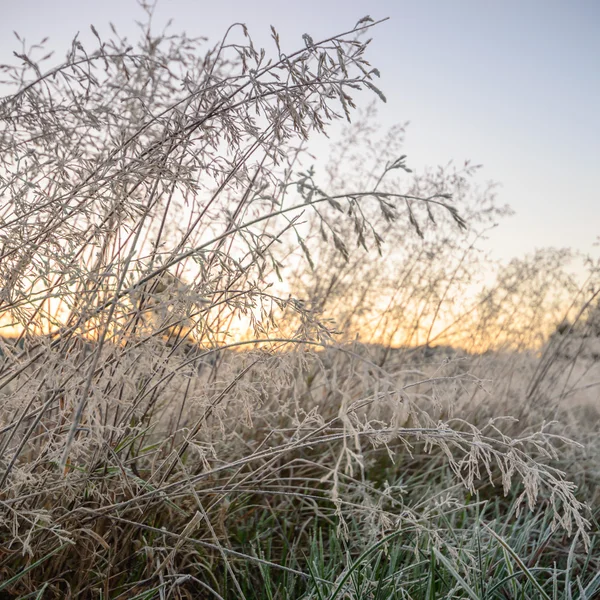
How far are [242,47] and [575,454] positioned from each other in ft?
10.3

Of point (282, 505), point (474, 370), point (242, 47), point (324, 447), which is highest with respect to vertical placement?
point (242, 47)

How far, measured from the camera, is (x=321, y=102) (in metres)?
1.32

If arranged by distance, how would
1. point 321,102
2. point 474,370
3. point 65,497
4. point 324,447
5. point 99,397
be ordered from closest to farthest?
point 99,397 < point 321,102 < point 65,497 < point 324,447 < point 474,370

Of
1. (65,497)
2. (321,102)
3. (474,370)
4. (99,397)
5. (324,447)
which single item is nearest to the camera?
(99,397)

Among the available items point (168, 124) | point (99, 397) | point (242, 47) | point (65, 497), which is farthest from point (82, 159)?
point (65, 497)

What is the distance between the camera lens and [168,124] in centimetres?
137

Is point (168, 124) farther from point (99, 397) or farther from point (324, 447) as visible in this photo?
point (324, 447)

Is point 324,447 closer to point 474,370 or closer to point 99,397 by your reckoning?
point 474,370

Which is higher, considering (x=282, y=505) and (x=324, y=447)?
(x=324, y=447)

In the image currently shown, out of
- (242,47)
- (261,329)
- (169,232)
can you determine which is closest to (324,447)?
(169,232)

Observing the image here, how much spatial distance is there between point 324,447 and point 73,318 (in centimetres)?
161

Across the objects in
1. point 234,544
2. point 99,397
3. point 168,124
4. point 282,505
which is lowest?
point 234,544

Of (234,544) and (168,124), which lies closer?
(168,124)

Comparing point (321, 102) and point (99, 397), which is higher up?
point (321, 102)
